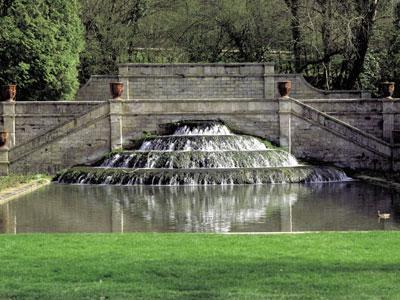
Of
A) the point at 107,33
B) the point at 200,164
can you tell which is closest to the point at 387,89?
the point at 200,164

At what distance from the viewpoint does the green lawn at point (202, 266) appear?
839 centimetres

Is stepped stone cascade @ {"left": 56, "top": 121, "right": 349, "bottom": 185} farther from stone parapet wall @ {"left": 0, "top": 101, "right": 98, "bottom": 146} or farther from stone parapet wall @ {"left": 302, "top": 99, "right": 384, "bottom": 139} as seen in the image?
stone parapet wall @ {"left": 302, "top": 99, "right": 384, "bottom": 139}

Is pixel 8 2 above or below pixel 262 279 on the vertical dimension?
above

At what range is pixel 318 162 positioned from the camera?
3122 centimetres

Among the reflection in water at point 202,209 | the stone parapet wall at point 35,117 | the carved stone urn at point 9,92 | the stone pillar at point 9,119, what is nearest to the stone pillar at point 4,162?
the stone pillar at point 9,119

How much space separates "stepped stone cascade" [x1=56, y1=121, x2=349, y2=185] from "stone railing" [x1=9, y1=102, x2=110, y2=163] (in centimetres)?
191

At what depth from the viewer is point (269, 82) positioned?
122 ft

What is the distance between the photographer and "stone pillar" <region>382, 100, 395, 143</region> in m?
31.9

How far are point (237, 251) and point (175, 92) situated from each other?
26.5 m

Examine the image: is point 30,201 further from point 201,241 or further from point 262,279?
point 262,279

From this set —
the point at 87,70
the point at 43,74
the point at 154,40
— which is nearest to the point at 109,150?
the point at 43,74

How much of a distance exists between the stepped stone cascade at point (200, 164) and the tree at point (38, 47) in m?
6.42

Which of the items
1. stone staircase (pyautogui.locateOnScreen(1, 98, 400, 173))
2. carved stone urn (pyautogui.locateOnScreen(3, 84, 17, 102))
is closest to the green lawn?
stone staircase (pyautogui.locateOnScreen(1, 98, 400, 173))

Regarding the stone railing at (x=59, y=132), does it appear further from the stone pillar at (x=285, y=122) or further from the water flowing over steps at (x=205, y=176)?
the stone pillar at (x=285, y=122)
